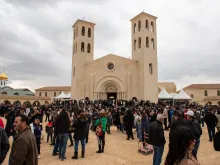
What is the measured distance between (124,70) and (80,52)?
8.09m

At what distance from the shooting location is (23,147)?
2.68 meters

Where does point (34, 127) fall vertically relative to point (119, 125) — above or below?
above

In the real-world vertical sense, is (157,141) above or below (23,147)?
below

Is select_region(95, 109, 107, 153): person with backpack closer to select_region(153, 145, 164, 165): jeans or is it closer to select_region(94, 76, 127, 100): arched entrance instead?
select_region(153, 145, 164, 165): jeans

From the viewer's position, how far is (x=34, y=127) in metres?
6.08

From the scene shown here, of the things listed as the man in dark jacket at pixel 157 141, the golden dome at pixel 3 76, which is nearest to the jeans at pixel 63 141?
the man in dark jacket at pixel 157 141

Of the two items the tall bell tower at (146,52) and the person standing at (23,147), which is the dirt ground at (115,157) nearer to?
the person standing at (23,147)

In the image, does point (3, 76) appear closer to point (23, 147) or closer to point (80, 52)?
point (80, 52)

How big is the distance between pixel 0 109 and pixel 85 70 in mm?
16212

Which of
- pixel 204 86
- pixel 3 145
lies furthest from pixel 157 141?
pixel 204 86

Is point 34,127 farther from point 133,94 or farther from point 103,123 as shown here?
point 133,94

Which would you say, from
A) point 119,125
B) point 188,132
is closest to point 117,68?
point 119,125

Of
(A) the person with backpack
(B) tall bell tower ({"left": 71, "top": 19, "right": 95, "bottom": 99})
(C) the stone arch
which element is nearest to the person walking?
(A) the person with backpack

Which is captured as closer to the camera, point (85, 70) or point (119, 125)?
point (119, 125)
